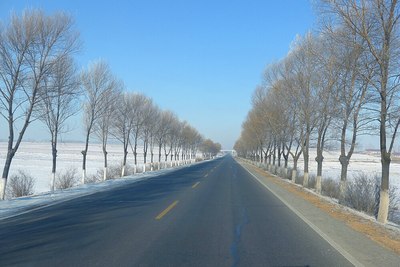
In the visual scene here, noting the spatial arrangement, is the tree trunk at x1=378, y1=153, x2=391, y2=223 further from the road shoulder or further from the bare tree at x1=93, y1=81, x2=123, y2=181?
the bare tree at x1=93, y1=81, x2=123, y2=181

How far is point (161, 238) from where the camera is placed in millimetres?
8867

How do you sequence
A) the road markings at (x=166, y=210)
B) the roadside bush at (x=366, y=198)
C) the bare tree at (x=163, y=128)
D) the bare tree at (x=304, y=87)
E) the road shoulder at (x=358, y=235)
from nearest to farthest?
the road shoulder at (x=358, y=235), the road markings at (x=166, y=210), the roadside bush at (x=366, y=198), the bare tree at (x=304, y=87), the bare tree at (x=163, y=128)

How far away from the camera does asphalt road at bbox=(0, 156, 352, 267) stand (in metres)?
7.04

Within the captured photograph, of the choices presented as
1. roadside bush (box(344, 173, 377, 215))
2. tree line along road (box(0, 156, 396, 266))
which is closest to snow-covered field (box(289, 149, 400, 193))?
roadside bush (box(344, 173, 377, 215))

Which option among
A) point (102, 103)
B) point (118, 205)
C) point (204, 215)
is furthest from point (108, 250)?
point (102, 103)

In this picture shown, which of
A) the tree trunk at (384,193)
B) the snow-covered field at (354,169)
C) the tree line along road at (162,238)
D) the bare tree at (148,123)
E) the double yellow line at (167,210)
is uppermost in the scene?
the bare tree at (148,123)

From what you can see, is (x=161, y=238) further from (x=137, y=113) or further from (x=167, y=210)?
(x=137, y=113)

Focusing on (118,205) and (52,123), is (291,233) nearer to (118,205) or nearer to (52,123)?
(118,205)

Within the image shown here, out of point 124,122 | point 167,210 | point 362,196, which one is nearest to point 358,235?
point 167,210

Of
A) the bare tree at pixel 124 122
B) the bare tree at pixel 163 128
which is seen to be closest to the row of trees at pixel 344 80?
the bare tree at pixel 124 122

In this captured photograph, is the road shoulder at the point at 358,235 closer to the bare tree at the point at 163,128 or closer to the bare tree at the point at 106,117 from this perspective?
the bare tree at the point at 106,117

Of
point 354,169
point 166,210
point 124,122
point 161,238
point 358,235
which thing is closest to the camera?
point 161,238

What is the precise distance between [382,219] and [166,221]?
6707 millimetres

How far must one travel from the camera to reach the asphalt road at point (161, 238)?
7035mm
